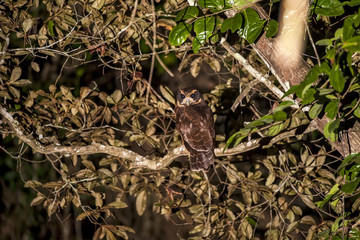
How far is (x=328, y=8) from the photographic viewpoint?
1770 millimetres

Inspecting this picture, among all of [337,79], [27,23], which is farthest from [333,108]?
[27,23]

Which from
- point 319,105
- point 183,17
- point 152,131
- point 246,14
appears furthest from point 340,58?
point 152,131

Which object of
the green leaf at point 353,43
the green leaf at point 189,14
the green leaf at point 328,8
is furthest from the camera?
the green leaf at point 189,14

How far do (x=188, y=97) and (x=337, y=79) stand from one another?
227cm

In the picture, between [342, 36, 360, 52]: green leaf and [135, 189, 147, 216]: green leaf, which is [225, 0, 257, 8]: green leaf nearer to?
[342, 36, 360, 52]: green leaf

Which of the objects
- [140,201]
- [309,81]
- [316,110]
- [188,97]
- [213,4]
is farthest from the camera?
[188,97]

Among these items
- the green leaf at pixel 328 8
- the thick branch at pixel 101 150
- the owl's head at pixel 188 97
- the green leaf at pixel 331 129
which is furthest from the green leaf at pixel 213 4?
the owl's head at pixel 188 97

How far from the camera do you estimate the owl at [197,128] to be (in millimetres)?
2945

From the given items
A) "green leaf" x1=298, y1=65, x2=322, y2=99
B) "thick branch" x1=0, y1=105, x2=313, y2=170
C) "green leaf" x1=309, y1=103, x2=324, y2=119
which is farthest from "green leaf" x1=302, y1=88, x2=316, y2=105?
"thick branch" x1=0, y1=105, x2=313, y2=170

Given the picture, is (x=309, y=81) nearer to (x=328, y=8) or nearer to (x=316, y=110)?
(x=316, y=110)

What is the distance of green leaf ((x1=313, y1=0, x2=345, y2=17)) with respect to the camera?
1.73m

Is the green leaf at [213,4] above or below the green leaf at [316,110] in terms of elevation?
above

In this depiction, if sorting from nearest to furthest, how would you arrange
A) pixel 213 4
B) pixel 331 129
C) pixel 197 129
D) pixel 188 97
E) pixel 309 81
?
pixel 309 81 → pixel 331 129 → pixel 213 4 → pixel 197 129 → pixel 188 97

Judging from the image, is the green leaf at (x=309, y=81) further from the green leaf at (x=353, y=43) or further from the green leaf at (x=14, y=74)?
the green leaf at (x=14, y=74)
